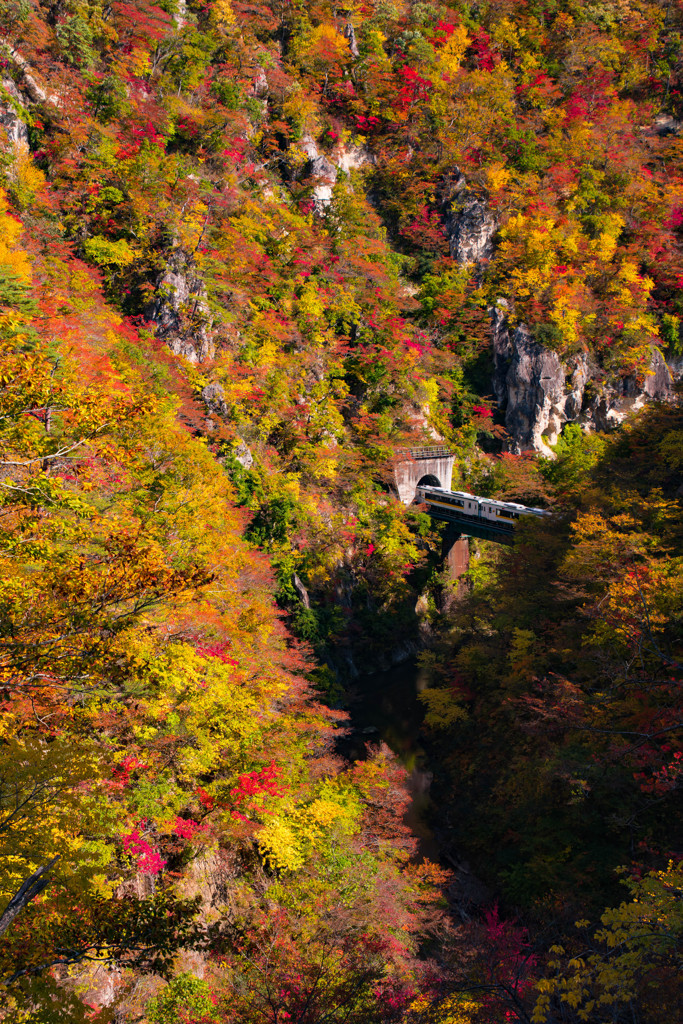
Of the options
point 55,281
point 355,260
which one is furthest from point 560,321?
point 55,281

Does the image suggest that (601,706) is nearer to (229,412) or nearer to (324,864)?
(324,864)

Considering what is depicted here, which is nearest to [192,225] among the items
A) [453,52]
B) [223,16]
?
Result: [223,16]

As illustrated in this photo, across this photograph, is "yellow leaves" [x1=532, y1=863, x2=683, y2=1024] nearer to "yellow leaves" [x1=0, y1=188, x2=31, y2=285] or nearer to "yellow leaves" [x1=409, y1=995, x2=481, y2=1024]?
"yellow leaves" [x1=409, y1=995, x2=481, y2=1024]

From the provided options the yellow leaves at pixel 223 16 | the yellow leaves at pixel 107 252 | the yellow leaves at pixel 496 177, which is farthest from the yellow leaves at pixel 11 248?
the yellow leaves at pixel 496 177

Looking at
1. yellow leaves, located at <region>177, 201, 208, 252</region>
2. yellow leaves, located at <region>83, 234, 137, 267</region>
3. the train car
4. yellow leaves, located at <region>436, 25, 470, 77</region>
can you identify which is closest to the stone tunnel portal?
the train car

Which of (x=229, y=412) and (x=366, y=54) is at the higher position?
(x=366, y=54)

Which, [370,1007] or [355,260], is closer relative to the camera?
[370,1007]

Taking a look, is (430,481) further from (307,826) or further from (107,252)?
(307,826)

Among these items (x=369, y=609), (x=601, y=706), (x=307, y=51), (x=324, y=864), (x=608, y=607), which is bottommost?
(x=324, y=864)
